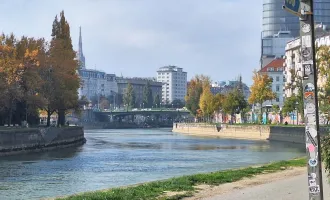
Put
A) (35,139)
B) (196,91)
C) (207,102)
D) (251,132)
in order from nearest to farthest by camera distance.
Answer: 1. (35,139)
2. (251,132)
3. (207,102)
4. (196,91)

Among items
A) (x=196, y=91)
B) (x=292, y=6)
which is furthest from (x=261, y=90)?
(x=292, y=6)

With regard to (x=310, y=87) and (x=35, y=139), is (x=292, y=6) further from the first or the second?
(x=35, y=139)

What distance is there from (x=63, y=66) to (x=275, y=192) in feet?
206

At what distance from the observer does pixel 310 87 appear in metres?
9.59

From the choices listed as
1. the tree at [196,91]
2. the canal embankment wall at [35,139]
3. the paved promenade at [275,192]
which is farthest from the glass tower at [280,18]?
the paved promenade at [275,192]

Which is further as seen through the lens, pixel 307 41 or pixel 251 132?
pixel 251 132

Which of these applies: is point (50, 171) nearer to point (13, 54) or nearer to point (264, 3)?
point (13, 54)

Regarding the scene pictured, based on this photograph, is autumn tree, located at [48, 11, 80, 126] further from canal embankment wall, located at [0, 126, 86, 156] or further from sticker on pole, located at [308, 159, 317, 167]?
sticker on pole, located at [308, 159, 317, 167]

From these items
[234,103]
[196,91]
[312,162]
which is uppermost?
[196,91]

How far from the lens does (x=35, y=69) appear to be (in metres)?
71.8

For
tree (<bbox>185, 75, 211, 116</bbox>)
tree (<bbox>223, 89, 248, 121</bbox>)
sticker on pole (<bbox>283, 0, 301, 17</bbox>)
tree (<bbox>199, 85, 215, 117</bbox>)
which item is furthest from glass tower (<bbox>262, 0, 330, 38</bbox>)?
sticker on pole (<bbox>283, 0, 301, 17</bbox>)

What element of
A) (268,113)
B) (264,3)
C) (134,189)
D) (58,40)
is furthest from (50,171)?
(264,3)

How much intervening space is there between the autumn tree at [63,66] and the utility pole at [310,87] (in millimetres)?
69260

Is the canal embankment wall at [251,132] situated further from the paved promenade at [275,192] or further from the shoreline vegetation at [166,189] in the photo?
the paved promenade at [275,192]
